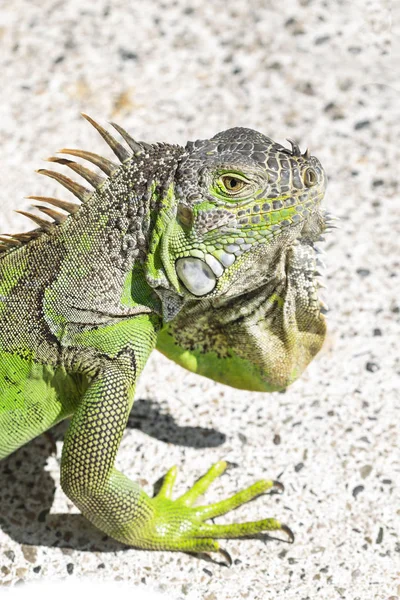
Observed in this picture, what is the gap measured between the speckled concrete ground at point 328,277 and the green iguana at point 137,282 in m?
0.50

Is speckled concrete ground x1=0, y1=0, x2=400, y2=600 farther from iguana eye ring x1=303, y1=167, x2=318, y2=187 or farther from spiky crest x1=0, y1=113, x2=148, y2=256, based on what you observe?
iguana eye ring x1=303, y1=167, x2=318, y2=187

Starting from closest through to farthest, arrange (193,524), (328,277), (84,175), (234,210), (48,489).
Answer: (234,210) < (84,175) < (193,524) < (48,489) < (328,277)

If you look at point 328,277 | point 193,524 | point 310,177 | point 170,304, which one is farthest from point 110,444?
point 328,277

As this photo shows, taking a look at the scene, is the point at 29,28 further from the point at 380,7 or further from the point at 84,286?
A: the point at 84,286

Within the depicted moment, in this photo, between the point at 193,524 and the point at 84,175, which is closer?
the point at 84,175

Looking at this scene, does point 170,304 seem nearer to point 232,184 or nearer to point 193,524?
point 232,184

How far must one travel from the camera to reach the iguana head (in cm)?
329

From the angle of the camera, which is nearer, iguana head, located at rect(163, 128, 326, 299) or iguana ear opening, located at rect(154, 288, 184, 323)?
iguana head, located at rect(163, 128, 326, 299)

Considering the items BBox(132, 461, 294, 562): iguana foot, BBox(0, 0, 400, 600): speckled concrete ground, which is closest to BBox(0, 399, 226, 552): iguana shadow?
BBox(0, 0, 400, 600): speckled concrete ground

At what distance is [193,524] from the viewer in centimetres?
400

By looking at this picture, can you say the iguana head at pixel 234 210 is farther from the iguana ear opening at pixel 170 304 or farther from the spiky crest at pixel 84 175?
the spiky crest at pixel 84 175

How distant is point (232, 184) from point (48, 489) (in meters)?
2.00

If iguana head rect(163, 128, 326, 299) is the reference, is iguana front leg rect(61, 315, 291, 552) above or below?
below

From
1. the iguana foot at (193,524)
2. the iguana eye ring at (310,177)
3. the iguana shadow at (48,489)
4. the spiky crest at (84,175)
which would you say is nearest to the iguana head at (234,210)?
the iguana eye ring at (310,177)
